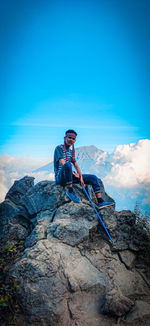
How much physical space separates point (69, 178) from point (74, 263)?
3.11m

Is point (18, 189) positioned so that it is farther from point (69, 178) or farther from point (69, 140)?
point (69, 140)

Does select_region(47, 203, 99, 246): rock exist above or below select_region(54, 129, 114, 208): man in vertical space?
below

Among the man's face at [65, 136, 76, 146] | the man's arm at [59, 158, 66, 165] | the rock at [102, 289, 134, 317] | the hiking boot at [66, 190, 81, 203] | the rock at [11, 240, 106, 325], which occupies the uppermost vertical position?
the man's face at [65, 136, 76, 146]

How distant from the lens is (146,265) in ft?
18.9

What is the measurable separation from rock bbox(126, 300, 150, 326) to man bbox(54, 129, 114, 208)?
3231 millimetres

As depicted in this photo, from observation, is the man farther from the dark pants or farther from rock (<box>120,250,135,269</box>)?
rock (<box>120,250,135,269</box>)

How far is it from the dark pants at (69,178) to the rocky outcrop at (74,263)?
1.40 feet

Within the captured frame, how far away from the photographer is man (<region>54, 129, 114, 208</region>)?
6.78 metres

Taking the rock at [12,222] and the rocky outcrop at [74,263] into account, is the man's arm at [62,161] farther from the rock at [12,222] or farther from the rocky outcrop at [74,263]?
the rock at [12,222]

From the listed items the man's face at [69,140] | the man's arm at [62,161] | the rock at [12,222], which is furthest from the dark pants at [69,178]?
the rock at [12,222]

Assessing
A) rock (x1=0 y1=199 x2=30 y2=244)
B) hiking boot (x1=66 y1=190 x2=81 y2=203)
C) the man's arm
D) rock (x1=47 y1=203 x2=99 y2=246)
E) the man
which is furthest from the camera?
the man's arm

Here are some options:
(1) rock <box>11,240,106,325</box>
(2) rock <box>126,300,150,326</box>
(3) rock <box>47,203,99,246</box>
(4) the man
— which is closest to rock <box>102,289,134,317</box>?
(2) rock <box>126,300,150,326</box>

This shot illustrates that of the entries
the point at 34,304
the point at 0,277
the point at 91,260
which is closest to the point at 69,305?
the point at 34,304

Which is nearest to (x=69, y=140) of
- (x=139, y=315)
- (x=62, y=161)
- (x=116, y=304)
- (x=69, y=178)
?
(x=62, y=161)
